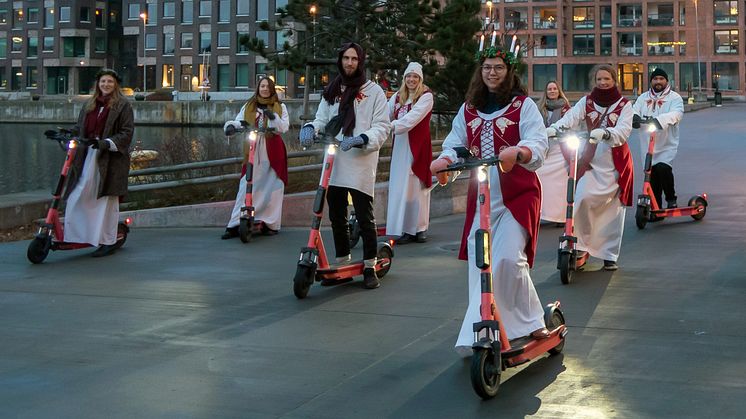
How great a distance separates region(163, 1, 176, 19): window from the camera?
337ft

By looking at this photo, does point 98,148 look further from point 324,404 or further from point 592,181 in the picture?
point 324,404

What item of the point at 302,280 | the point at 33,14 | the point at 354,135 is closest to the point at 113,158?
the point at 354,135

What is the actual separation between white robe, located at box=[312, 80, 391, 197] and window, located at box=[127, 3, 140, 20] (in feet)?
334

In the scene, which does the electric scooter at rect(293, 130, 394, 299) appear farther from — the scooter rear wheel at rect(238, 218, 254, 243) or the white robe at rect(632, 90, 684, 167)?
the white robe at rect(632, 90, 684, 167)

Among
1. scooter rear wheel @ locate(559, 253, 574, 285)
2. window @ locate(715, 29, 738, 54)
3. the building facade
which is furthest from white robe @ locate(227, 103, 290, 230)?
window @ locate(715, 29, 738, 54)

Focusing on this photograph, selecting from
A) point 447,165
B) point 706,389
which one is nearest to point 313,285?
point 447,165

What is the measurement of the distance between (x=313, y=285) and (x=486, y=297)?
394cm

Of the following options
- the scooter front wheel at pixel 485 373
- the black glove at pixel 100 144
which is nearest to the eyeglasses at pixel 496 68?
the scooter front wheel at pixel 485 373

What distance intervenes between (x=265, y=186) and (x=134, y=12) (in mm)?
98432

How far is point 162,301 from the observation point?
28.7 feet

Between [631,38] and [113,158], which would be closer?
[113,158]

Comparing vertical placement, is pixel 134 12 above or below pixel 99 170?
above

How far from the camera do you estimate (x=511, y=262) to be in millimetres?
6121

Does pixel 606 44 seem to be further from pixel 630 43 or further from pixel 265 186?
pixel 265 186
